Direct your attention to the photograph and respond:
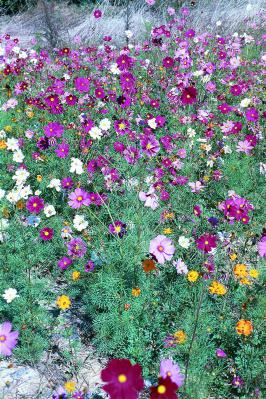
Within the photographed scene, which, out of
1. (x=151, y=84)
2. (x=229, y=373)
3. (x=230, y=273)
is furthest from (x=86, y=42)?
(x=229, y=373)

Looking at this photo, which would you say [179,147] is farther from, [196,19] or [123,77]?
[196,19]

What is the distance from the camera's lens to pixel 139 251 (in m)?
2.52

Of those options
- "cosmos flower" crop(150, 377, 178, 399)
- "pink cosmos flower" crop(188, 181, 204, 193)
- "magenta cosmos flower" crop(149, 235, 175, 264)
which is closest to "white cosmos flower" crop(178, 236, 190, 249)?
"magenta cosmos flower" crop(149, 235, 175, 264)

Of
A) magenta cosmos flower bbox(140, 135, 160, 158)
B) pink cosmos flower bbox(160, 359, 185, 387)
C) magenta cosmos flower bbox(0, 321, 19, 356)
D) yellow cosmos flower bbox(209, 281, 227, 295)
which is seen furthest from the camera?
magenta cosmos flower bbox(140, 135, 160, 158)

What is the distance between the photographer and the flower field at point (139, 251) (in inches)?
80.4

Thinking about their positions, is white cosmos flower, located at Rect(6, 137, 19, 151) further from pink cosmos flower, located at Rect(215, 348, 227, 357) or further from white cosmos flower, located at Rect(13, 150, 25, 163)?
pink cosmos flower, located at Rect(215, 348, 227, 357)

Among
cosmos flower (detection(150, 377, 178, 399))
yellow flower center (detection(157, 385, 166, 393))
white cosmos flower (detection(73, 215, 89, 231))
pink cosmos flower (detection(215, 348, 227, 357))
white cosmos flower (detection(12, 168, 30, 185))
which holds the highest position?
white cosmos flower (detection(12, 168, 30, 185))

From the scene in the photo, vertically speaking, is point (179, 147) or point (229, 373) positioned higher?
point (179, 147)

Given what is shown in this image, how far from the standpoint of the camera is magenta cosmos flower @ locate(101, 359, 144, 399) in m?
1.29

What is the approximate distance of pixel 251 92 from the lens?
15.7ft

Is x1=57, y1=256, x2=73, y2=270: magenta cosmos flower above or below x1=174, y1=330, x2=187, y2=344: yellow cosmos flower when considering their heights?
above

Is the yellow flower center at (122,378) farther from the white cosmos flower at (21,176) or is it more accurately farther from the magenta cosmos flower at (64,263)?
the white cosmos flower at (21,176)

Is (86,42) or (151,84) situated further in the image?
(86,42)

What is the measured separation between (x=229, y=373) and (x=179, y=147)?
227 centimetres
